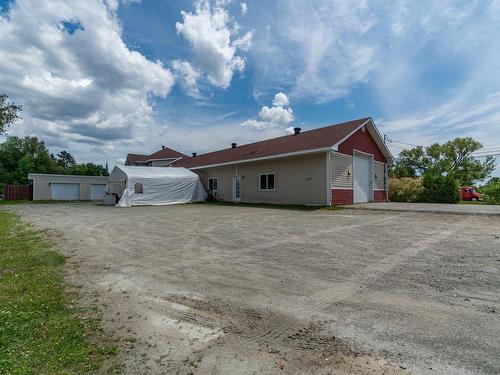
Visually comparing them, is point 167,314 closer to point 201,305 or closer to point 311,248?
point 201,305

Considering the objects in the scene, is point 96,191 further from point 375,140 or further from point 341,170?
point 375,140

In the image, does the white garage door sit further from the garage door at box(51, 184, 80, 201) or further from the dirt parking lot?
the dirt parking lot

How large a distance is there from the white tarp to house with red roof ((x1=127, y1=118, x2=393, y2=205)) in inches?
103

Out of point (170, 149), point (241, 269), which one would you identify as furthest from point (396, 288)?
point (170, 149)

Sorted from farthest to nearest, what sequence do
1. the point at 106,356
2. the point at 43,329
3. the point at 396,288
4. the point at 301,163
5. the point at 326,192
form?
the point at 301,163, the point at 326,192, the point at 396,288, the point at 43,329, the point at 106,356

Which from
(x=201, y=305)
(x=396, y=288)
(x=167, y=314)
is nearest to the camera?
(x=167, y=314)

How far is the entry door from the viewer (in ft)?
69.0

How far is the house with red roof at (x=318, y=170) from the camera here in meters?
15.5

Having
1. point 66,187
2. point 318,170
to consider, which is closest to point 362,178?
point 318,170

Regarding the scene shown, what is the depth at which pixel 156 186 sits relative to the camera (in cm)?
2111

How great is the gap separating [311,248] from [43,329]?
4.82 m

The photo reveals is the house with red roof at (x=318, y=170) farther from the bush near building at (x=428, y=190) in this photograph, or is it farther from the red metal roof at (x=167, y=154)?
the red metal roof at (x=167, y=154)

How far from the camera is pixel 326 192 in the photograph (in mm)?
15156

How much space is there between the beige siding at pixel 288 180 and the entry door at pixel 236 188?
0.37 meters
